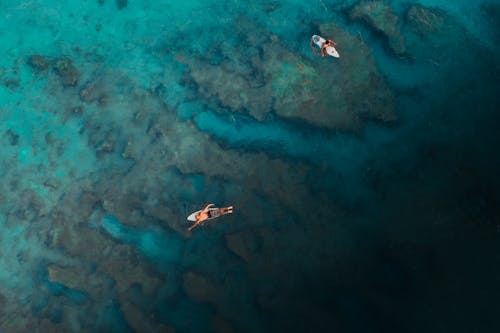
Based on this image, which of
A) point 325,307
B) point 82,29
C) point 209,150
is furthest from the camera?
point 82,29

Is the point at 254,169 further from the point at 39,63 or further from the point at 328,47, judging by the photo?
the point at 39,63

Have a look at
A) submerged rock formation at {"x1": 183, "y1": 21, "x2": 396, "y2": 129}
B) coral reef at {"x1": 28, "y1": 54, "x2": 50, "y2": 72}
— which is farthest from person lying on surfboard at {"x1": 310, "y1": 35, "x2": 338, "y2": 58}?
coral reef at {"x1": 28, "y1": 54, "x2": 50, "y2": 72}

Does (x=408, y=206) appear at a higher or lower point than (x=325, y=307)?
higher

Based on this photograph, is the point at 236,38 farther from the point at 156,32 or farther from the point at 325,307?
the point at 325,307

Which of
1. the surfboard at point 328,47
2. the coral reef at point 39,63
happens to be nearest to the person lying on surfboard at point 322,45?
the surfboard at point 328,47

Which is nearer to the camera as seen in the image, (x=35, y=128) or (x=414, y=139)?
(x=414, y=139)

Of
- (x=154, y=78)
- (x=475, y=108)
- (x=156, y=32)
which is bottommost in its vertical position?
(x=154, y=78)

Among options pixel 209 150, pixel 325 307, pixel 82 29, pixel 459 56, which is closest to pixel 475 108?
pixel 459 56

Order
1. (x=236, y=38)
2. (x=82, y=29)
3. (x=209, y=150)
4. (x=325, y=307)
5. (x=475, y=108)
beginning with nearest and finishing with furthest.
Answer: (x=325, y=307)
(x=475, y=108)
(x=209, y=150)
(x=236, y=38)
(x=82, y=29)
